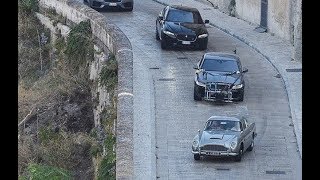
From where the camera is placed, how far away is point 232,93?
2572cm

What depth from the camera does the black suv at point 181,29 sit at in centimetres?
3166

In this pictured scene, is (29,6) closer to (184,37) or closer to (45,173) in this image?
(184,37)

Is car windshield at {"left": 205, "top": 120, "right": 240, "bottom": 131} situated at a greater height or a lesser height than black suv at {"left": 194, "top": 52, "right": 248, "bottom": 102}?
greater

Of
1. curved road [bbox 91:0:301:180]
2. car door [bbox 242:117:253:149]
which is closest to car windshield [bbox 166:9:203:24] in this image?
curved road [bbox 91:0:301:180]

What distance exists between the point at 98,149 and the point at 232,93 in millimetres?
4135

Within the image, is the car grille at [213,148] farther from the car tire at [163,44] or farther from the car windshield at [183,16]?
the car windshield at [183,16]

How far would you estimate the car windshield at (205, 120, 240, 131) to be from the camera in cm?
2170

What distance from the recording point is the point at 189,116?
974 inches

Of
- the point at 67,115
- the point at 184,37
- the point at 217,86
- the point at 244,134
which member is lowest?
the point at 67,115

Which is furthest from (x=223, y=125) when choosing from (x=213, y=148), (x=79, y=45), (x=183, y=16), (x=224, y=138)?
(x=79, y=45)

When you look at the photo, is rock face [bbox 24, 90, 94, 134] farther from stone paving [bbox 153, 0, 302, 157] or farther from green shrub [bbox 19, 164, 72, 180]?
stone paving [bbox 153, 0, 302, 157]

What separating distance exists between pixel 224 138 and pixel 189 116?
12.1 ft
